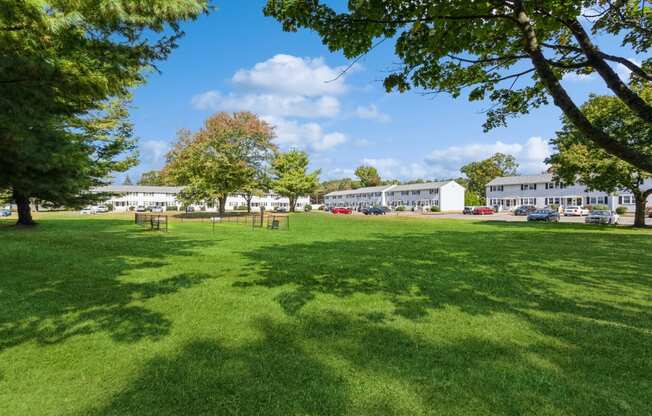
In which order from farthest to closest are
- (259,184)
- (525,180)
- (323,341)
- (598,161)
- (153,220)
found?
(525,180) < (259,184) < (598,161) < (153,220) < (323,341)

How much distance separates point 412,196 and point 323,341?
3352 inches

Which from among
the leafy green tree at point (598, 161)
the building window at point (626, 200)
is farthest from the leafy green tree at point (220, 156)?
the building window at point (626, 200)

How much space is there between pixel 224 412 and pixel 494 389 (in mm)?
2597

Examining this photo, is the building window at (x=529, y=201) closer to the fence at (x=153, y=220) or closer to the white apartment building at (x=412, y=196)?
the white apartment building at (x=412, y=196)

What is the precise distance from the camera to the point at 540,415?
121 inches

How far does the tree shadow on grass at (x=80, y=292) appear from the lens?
5.01 m

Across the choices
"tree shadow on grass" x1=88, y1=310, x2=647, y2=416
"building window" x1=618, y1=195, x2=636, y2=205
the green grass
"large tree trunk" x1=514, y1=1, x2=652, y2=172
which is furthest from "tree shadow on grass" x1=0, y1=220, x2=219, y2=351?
"building window" x1=618, y1=195, x2=636, y2=205

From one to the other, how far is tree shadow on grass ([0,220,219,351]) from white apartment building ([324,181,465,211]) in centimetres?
7110

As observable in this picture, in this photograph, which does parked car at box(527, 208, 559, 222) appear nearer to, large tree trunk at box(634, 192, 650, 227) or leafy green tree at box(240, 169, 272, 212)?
large tree trunk at box(634, 192, 650, 227)

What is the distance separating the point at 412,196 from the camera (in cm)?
8688

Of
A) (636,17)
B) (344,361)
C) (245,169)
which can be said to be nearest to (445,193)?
(245,169)

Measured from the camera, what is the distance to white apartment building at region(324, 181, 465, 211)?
3073 inches

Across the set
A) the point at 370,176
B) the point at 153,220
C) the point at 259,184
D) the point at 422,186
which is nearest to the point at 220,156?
the point at 259,184

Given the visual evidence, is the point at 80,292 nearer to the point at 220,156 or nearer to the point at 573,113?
the point at 573,113
